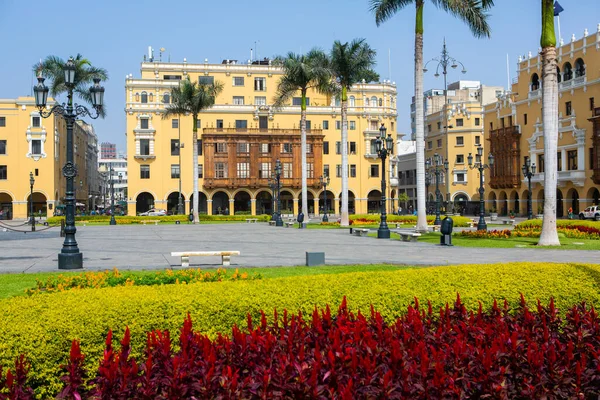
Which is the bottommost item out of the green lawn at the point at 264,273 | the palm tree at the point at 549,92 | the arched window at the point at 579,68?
the green lawn at the point at 264,273

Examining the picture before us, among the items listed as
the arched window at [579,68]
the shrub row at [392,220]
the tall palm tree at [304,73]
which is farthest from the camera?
the arched window at [579,68]

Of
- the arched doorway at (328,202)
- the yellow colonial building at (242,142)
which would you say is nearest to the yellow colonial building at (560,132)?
the yellow colonial building at (242,142)

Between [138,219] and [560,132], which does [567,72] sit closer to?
[560,132]

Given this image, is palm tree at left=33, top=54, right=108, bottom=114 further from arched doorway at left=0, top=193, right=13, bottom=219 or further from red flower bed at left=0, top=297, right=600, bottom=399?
red flower bed at left=0, top=297, right=600, bottom=399

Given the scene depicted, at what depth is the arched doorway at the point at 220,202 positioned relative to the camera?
7312 cm

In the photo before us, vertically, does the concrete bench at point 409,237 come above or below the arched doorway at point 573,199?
below

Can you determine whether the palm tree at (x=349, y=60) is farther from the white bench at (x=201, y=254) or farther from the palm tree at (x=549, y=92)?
the white bench at (x=201, y=254)

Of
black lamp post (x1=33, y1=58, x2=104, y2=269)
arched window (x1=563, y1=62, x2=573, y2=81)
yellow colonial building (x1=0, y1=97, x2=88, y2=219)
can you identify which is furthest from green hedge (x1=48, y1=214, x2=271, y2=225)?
black lamp post (x1=33, y1=58, x2=104, y2=269)

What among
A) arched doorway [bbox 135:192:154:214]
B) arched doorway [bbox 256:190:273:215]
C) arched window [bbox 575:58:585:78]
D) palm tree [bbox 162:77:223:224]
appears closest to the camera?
palm tree [bbox 162:77:223:224]

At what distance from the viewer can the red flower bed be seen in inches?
166

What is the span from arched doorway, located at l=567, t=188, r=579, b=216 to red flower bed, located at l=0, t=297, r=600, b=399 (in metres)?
55.8

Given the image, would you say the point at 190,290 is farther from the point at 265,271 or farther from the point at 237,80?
the point at 237,80

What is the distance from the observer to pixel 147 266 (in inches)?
628

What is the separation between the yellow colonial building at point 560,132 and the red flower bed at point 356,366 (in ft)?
149
